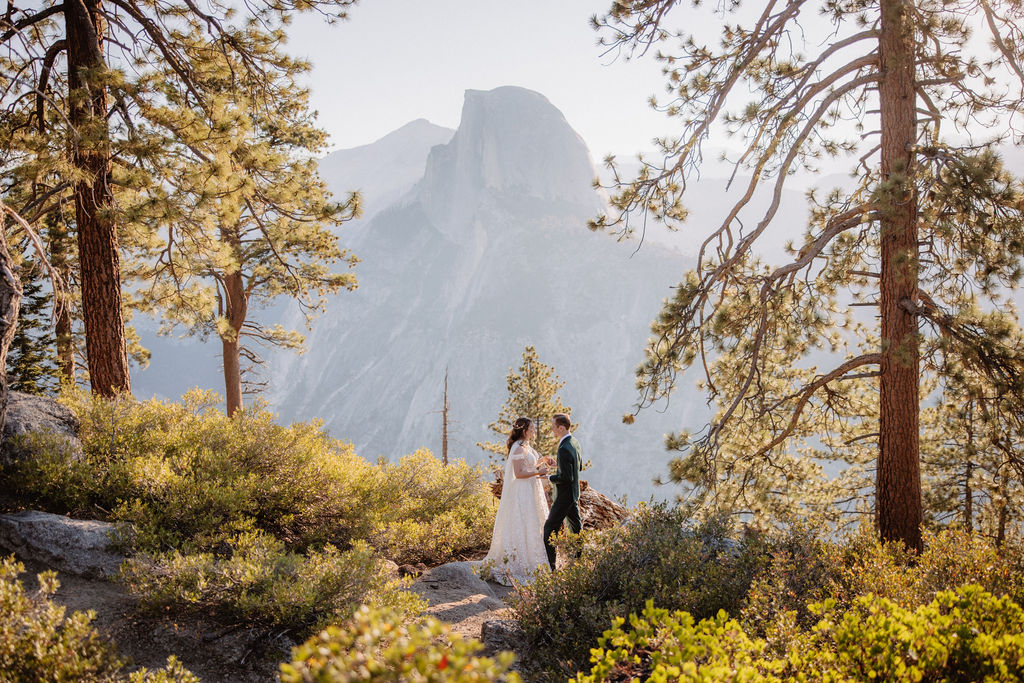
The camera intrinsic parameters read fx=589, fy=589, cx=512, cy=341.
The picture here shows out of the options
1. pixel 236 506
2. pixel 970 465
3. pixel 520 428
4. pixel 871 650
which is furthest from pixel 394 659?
pixel 970 465

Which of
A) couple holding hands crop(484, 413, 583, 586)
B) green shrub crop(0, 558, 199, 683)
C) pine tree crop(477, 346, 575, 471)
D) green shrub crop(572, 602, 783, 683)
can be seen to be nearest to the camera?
green shrub crop(572, 602, 783, 683)

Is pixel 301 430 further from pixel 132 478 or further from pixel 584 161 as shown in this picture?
pixel 584 161

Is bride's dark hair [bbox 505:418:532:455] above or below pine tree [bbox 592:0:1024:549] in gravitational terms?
below

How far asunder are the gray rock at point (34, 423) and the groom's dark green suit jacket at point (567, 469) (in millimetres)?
5020

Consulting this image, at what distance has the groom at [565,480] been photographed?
21.7 feet

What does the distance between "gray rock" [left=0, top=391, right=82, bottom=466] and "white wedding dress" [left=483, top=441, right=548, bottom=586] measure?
15.3 feet

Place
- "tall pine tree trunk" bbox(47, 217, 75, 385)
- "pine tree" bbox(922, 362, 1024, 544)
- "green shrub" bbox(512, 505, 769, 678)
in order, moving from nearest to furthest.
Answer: "green shrub" bbox(512, 505, 769, 678) < "pine tree" bbox(922, 362, 1024, 544) < "tall pine tree trunk" bbox(47, 217, 75, 385)

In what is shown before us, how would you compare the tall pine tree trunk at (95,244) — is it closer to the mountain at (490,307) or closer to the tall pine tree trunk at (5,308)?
the tall pine tree trunk at (5,308)

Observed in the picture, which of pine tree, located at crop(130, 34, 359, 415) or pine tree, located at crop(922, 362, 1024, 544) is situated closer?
pine tree, located at crop(922, 362, 1024, 544)

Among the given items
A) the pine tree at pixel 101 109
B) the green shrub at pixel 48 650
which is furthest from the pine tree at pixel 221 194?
the green shrub at pixel 48 650

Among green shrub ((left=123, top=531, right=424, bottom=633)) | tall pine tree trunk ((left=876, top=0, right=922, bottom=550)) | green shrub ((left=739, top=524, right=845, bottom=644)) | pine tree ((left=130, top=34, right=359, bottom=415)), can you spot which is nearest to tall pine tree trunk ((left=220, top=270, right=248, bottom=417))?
pine tree ((left=130, top=34, right=359, bottom=415))

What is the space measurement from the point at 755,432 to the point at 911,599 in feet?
13.6

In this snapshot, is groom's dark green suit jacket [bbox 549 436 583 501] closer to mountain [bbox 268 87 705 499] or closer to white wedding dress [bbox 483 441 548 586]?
white wedding dress [bbox 483 441 548 586]

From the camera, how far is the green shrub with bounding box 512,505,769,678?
4.16 m
